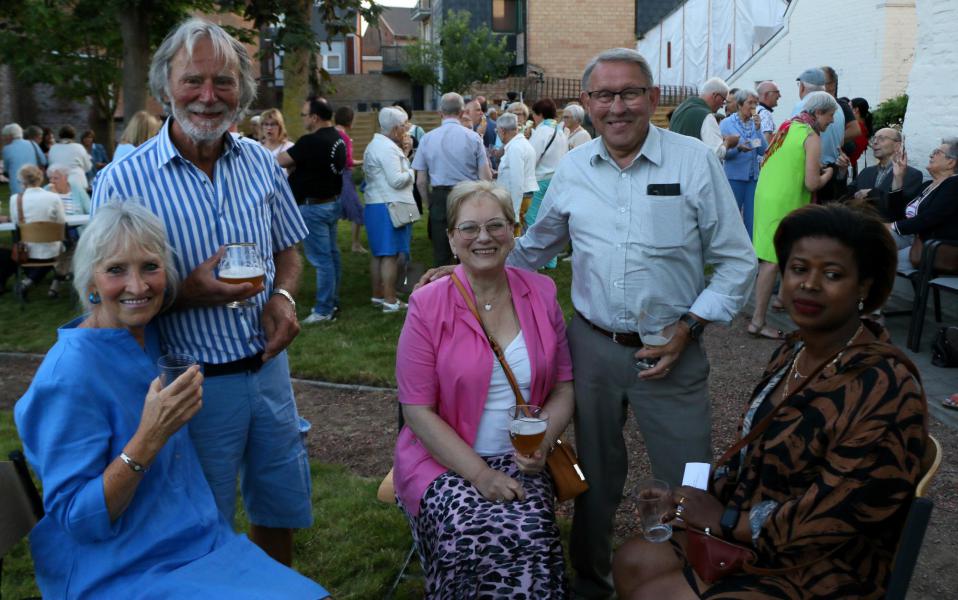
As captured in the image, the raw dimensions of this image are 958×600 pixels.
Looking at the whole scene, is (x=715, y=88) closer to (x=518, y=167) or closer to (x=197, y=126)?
(x=518, y=167)

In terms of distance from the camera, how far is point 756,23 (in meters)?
28.9

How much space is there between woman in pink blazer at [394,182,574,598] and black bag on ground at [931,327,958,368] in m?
4.72

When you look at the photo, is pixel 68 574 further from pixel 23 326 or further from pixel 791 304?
pixel 23 326

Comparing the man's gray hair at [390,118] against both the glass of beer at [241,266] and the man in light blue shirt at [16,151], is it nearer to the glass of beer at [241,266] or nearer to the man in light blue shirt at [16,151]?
the glass of beer at [241,266]

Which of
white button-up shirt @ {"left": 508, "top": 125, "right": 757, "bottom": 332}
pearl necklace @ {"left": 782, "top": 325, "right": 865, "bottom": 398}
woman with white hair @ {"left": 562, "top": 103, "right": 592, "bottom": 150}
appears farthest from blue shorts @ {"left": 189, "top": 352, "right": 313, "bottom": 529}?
woman with white hair @ {"left": 562, "top": 103, "right": 592, "bottom": 150}


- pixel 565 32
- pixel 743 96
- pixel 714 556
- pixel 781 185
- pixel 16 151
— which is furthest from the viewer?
pixel 565 32

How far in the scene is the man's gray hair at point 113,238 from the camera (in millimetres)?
2535

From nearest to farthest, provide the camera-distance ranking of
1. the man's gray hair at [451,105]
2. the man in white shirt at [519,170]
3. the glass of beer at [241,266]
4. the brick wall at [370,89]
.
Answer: the glass of beer at [241,266], the man's gray hair at [451,105], the man in white shirt at [519,170], the brick wall at [370,89]

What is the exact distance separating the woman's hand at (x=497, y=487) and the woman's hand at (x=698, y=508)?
1.88 ft

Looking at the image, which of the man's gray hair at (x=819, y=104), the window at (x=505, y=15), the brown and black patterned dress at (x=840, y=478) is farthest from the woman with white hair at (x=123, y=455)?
the window at (x=505, y=15)

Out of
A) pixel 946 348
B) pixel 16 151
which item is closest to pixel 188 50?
pixel 946 348

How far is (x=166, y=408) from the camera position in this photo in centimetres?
239

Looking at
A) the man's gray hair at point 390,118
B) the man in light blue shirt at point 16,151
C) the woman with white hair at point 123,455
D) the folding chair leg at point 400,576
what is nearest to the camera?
the woman with white hair at point 123,455

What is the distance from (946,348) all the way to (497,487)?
528 cm
